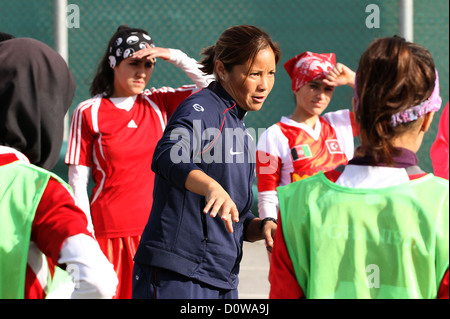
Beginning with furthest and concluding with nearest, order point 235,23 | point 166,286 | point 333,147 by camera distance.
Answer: point 235,23, point 333,147, point 166,286

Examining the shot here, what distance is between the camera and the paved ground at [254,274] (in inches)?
211

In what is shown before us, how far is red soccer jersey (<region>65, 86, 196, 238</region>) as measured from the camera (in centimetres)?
405

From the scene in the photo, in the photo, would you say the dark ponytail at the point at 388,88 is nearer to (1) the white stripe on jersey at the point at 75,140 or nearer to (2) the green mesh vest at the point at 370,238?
(2) the green mesh vest at the point at 370,238

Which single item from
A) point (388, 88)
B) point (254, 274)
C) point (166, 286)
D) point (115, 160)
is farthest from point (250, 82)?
point (254, 274)

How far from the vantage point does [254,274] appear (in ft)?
19.5

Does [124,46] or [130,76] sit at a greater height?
[124,46]

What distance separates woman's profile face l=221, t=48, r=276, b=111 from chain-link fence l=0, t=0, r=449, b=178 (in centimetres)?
455

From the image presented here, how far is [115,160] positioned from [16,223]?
92.6 inches

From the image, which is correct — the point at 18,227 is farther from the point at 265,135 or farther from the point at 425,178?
the point at 265,135

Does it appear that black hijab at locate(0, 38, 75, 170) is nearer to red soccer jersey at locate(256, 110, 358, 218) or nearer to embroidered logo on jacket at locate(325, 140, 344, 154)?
red soccer jersey at locate(256, 110, 358, 218)

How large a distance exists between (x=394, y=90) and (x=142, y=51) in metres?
2.67

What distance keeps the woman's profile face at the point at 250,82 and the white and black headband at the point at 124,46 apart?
1731 millimetres

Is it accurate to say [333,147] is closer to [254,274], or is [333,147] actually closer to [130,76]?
[130,76]
